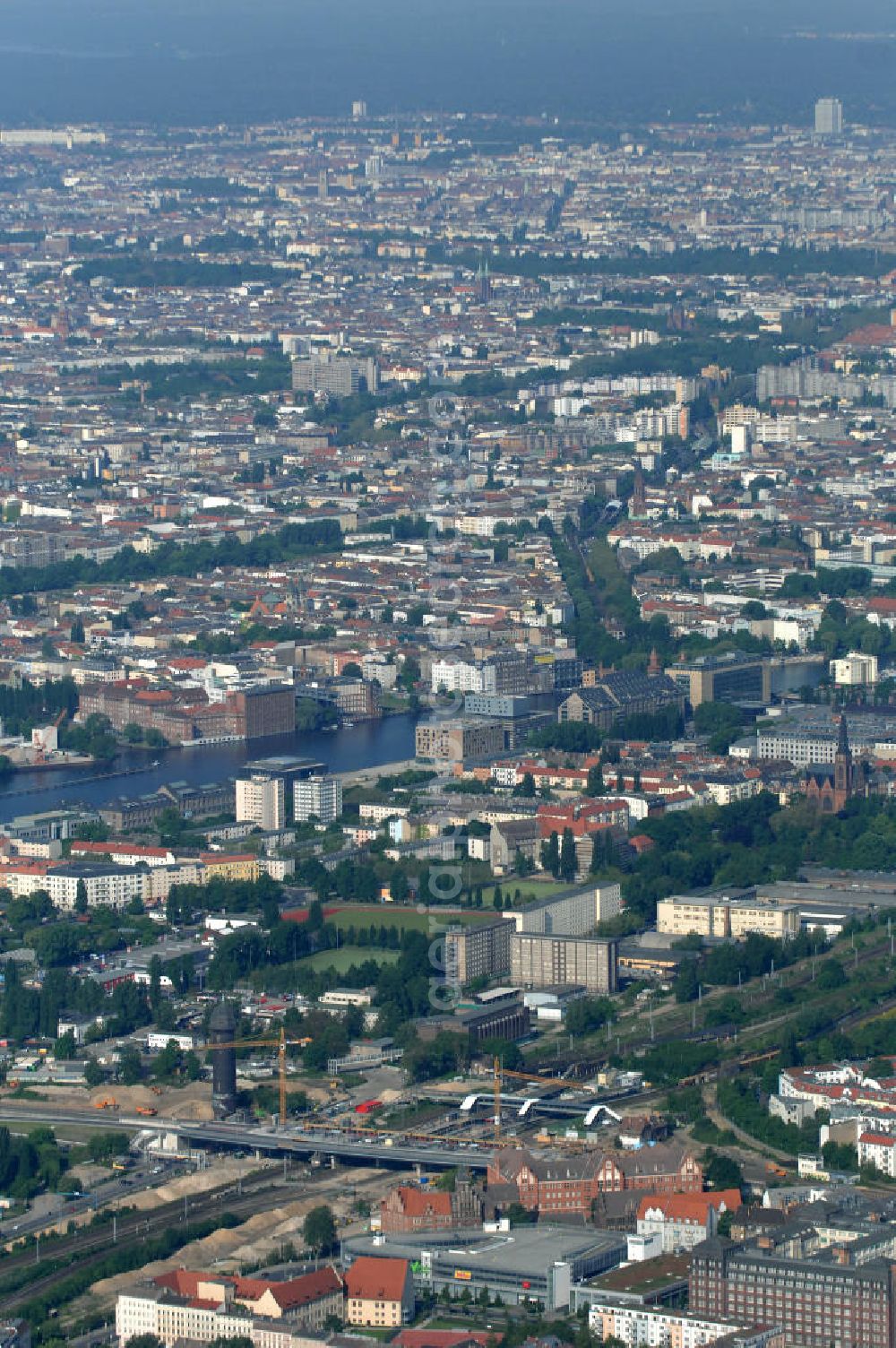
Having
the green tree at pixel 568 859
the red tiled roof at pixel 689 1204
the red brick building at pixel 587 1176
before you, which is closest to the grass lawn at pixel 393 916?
the green tree at pixel 568 859

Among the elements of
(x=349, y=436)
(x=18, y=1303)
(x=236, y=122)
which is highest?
(x=236, y=122)

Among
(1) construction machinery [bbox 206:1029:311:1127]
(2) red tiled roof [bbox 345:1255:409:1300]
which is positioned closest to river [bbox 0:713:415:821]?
(1) construction machinery [bbox 206:1029:311:1127]

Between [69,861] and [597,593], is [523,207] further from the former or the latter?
[69,861]

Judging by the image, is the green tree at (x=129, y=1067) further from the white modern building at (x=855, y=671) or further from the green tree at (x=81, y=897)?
the white modern building at (x=855, y=671)

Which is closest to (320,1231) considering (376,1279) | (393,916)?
(376,1279)

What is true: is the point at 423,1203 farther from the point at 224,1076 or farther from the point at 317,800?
the point at 317,800

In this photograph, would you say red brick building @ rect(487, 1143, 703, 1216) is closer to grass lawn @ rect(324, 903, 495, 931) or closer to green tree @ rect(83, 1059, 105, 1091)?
green tree @ rect(83, 1059, 105, 1091)

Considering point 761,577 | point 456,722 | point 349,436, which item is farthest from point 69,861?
point 349,436
